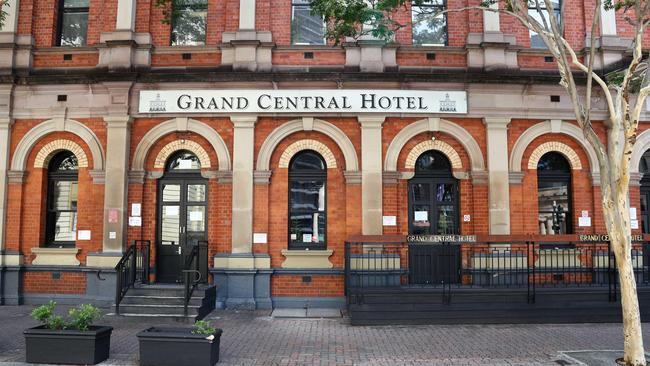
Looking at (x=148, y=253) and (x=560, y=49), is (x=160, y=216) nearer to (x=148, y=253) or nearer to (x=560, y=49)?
(x=148, y=253)

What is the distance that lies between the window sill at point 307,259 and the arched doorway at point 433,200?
81.1 inches

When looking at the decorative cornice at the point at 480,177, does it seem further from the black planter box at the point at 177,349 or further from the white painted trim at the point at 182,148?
the black planter box at the point at 177,349

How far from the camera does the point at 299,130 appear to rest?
1177cm

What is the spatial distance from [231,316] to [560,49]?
7825 millimetres

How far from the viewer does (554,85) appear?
38.7ft

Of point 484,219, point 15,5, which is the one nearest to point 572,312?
point 484,219

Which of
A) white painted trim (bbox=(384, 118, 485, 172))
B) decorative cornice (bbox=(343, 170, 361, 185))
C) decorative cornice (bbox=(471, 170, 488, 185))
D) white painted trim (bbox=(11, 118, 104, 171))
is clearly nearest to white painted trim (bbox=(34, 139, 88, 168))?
white painted trim (bbox=(11, 118, 104, 171))

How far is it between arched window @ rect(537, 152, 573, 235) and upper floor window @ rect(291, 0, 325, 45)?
6109 mm

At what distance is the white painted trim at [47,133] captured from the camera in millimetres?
11883

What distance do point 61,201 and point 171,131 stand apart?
3248 mm

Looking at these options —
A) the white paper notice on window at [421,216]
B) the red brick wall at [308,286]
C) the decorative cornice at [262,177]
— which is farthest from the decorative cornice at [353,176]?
the red brick wall at [308,286]

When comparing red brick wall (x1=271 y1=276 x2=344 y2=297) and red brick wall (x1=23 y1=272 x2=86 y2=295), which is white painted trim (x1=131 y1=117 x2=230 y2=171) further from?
red brick wall (x1=271 y1=276 x2=344 y2=297)

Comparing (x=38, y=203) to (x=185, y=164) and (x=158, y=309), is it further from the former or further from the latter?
(x=158, y=309)

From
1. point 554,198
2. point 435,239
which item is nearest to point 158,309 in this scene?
point 435,239
